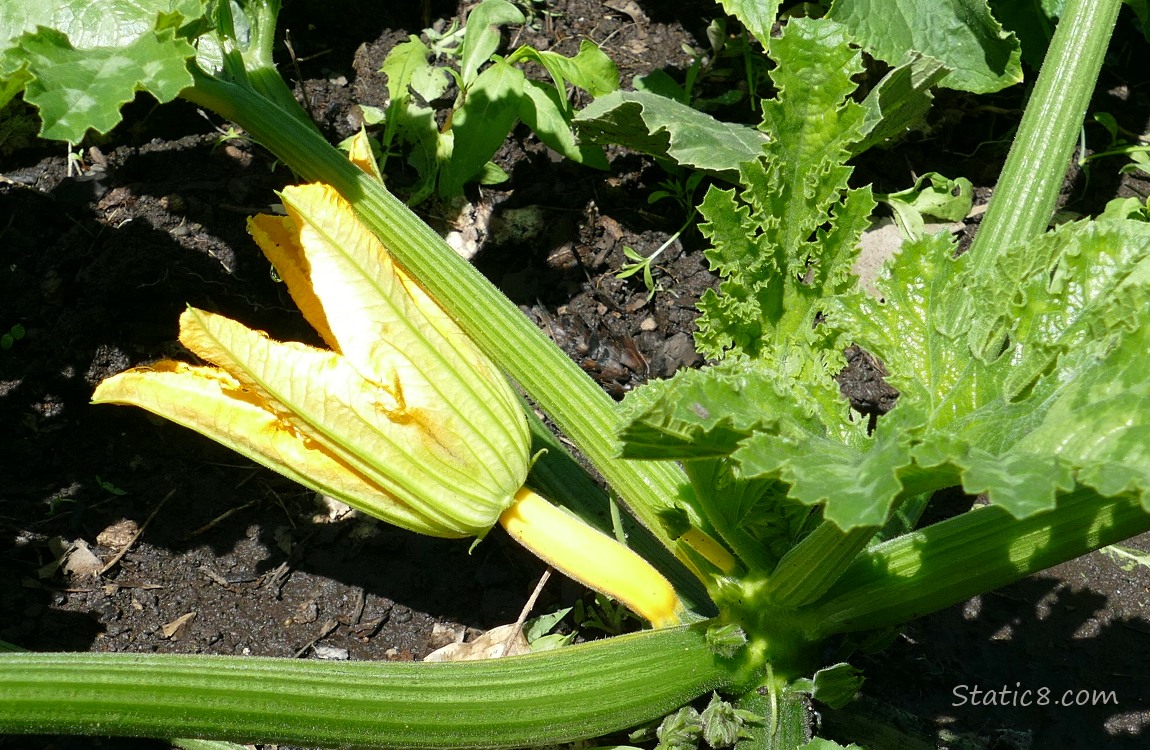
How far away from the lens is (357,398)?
190 cm

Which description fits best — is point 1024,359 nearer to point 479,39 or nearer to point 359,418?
point 359,418

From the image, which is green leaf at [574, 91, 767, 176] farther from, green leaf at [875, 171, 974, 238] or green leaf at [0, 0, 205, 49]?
green leaf at [0, 0, 205, 49]

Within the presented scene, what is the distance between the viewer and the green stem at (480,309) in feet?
6.85

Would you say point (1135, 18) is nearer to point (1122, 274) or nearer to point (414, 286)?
point (1122, 274)

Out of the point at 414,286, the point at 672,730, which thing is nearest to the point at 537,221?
the point at 414,286

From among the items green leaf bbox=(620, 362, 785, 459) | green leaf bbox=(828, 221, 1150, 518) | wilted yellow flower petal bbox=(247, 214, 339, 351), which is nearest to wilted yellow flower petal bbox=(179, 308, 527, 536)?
wilted yellow flower petal bbox=(247, 214, 339, 351)

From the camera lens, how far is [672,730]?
1969mm

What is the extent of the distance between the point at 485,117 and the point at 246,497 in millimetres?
1193

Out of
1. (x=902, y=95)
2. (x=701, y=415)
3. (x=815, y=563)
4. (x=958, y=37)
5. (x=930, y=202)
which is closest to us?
(x=701, y=415)

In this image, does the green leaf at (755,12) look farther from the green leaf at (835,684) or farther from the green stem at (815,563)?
the green leaf at (835,684)

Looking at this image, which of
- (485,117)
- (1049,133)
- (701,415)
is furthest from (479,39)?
(701,415)

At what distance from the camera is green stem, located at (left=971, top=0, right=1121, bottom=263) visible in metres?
2.30

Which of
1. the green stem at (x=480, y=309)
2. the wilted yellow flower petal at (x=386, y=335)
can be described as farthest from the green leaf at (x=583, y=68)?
the wilted yellow flower petal at (x=386, y=335)

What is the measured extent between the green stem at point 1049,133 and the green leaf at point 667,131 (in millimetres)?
573
